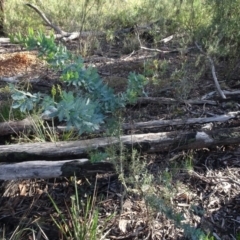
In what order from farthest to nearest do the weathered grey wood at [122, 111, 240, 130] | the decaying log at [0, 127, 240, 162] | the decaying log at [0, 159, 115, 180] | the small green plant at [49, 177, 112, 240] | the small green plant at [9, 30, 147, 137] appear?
the weathered grey wood at [122, 111, 240, 130]
the decaying log at [0, 127, 240, 162]
the decaying log at [0, 159, 115, 180]
the small green plant at [9, 30, 147, 137]
the small green plant at [49, 177, 112, 240]

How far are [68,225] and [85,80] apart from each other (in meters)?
1.01

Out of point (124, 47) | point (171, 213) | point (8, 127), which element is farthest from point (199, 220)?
point (124, 47)

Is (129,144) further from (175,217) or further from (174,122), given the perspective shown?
(175,217)

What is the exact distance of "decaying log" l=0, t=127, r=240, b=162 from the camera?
3.25 metres

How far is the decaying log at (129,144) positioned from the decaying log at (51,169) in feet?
0.45

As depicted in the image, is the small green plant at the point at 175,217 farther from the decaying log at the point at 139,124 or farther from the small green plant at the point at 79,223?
the decaying log at the point at 139,124

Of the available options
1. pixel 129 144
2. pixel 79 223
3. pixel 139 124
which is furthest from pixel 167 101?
pixel 79 223

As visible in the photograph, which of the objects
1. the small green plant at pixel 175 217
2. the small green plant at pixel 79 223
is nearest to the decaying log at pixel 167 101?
the small green plant at pixel 79 223

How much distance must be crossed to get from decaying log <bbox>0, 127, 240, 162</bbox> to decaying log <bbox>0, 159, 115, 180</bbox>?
0.14m

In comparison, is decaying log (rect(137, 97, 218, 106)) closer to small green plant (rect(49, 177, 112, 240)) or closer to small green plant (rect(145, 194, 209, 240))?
small green plant (rect(49, 177, 112, 240))

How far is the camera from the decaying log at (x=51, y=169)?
10.00 feet

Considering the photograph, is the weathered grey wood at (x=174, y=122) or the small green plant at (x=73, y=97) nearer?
the small green plant at (x=73, y=97)

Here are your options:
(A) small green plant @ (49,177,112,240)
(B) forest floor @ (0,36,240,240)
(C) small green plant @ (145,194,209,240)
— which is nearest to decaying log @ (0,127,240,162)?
(B) forest floor @ (0,36,240,240)

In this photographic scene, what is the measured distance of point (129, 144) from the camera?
3.30 m
